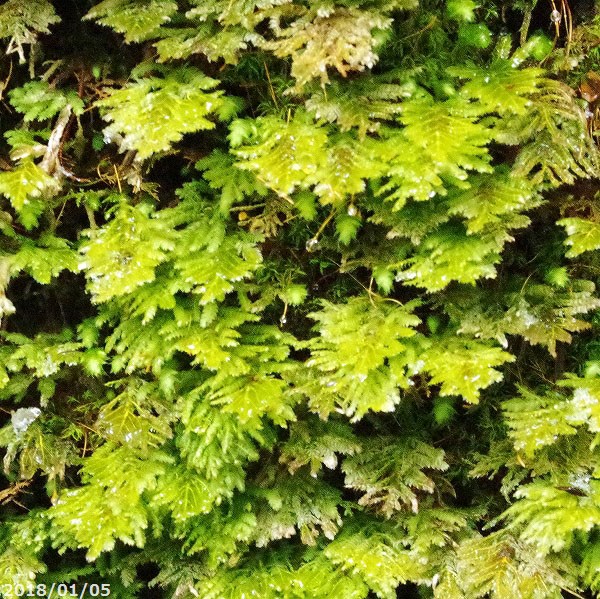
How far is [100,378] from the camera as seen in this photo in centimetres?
235

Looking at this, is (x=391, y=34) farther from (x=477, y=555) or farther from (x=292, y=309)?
(x=477, y=555)

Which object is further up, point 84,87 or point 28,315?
point 84,87

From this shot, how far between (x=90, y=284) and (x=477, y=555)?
1.72 meters

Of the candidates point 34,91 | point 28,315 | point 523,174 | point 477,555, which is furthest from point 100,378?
point 523,174

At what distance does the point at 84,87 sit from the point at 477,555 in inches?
91.9

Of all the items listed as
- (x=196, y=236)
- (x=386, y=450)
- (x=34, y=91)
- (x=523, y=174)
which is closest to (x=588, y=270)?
(x=523, y=174)

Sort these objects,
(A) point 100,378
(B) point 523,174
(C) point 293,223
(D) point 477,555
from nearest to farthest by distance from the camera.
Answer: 1. (B) point 523,174
2. (D) point 477,555
3. (C) point 293,223
4. (A) point 100,378

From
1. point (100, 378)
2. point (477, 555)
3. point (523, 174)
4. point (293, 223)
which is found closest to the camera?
point (523, 174)

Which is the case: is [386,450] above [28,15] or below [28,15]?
below

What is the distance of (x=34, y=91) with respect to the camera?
218cm

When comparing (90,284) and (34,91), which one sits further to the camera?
(34,91)

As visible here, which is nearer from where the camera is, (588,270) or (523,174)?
(523,174)

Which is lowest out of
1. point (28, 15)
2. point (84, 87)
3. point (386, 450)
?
point (386, 450)

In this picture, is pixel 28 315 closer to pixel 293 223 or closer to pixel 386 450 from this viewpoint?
pixel 293 223
